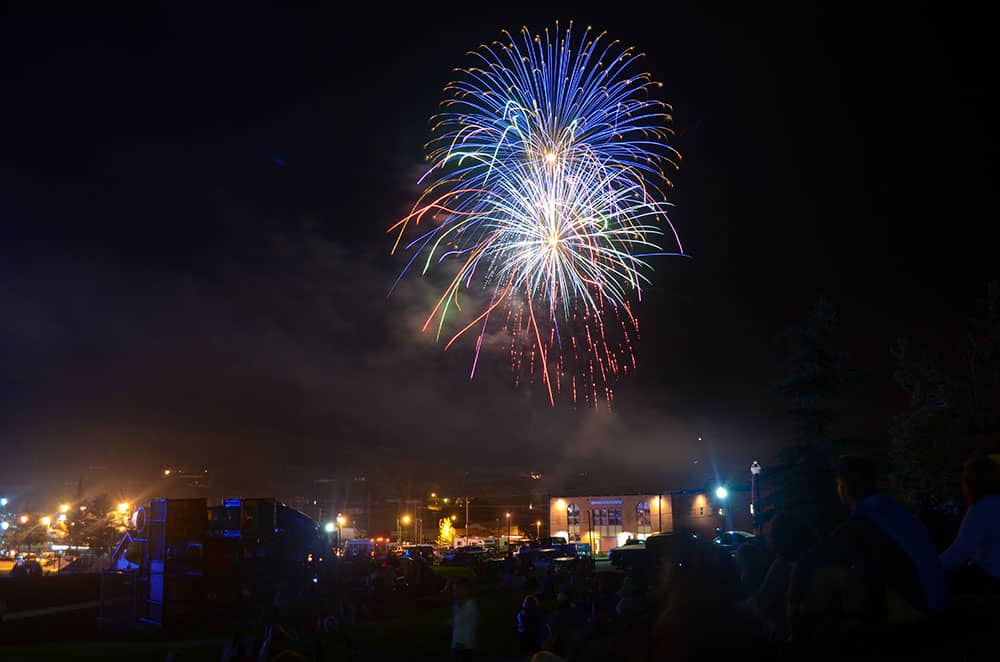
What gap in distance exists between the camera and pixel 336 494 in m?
98.7

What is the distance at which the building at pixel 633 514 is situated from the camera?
66.2 m

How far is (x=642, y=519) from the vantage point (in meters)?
71.8

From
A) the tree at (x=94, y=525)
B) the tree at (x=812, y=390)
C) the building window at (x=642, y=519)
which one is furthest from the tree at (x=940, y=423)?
the tree at (x=94, y=525)

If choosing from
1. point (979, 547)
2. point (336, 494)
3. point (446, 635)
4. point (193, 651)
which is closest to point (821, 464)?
point (446, 635)

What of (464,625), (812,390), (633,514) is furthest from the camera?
(633,514)

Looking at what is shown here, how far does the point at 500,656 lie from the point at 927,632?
49.8 ft

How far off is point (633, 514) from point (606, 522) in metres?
3.33

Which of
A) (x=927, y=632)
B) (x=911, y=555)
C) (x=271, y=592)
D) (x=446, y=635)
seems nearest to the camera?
(x=927, y=632)

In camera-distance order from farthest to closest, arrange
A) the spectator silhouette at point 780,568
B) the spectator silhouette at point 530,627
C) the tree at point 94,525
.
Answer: the tree at point 94,525 < the spectator silhouette at point 530,627 < the spectator silhouette at point 780,568

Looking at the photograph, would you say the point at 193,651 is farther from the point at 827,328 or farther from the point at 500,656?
the point at 827,328

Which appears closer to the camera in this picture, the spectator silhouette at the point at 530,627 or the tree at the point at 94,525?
the spectator silhouette at the point at 530,627

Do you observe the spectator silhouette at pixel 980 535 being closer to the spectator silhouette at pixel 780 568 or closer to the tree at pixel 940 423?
the spectator silhouette at pixel 780 568

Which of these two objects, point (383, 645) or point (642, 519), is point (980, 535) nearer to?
point (383, 645)

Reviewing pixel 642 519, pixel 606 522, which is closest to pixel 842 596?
pixel 642 519
